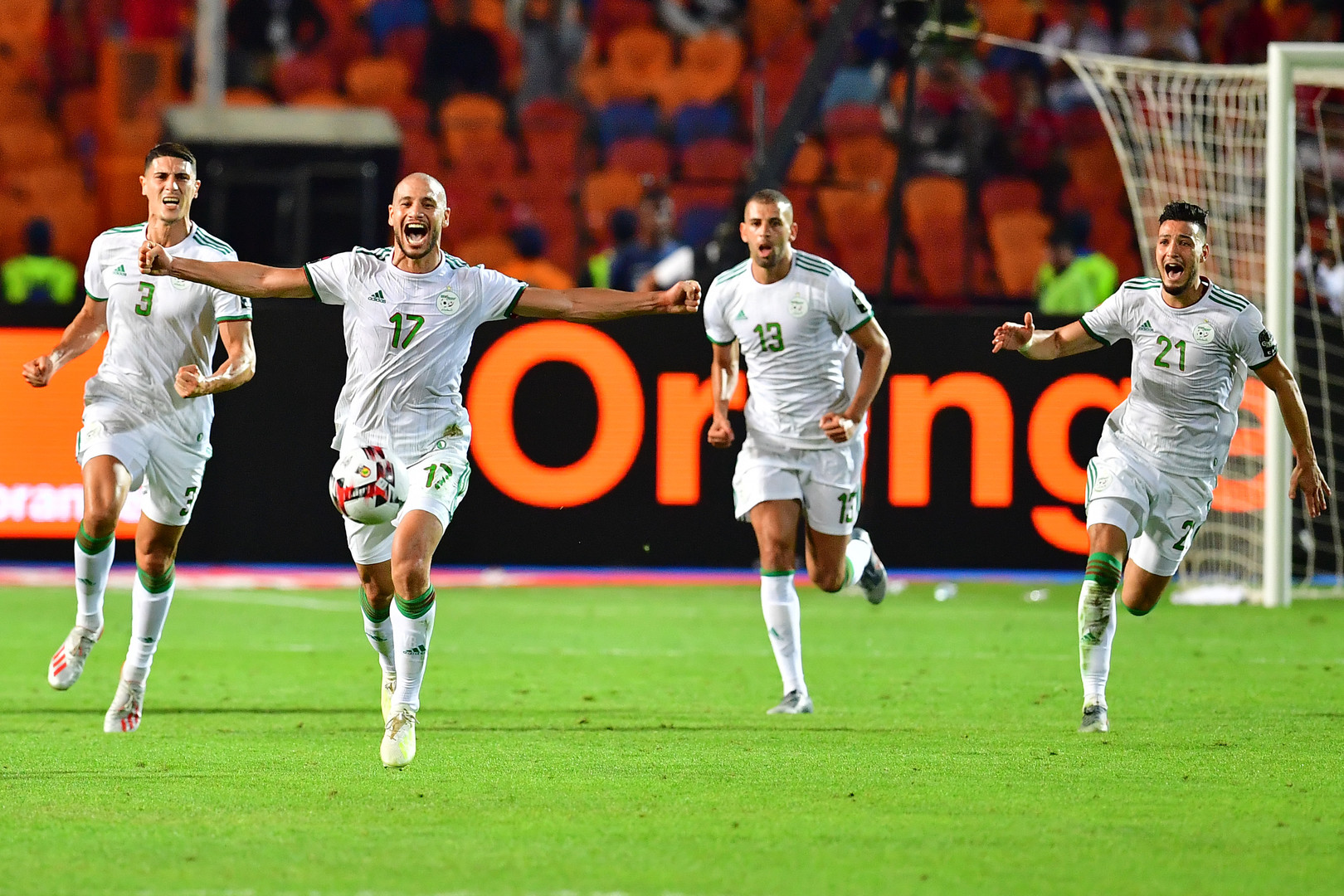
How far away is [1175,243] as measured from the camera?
824cm

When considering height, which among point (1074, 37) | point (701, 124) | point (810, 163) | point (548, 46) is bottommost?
point (810, 163)

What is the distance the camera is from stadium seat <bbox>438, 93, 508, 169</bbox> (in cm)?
1856

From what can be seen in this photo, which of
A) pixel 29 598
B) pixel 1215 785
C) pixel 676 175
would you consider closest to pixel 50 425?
pixel 29 598

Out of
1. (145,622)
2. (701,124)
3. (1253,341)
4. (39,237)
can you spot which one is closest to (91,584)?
(145,622)

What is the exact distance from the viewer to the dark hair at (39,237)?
57.7 feet

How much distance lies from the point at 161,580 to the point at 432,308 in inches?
81.6

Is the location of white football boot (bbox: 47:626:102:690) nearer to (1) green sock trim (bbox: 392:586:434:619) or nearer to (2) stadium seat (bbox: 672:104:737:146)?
(1) green sock trim (bbox: 392:586:434:619)

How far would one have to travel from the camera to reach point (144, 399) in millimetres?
8617

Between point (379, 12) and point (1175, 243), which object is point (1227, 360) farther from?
point (379, 12)

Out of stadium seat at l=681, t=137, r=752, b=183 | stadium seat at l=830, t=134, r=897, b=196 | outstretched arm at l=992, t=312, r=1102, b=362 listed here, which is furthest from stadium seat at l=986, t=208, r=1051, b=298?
outstretched arm at l=992, t=312, r=1102, b=362

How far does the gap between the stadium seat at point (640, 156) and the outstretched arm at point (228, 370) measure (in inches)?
492

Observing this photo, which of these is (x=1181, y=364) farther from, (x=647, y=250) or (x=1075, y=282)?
(x=647, y=250)

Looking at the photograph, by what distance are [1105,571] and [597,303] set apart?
2.57 metres

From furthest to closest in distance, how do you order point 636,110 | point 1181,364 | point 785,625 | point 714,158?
point 636,110 → point 714,158 → point 785,625 → point 1181,364
